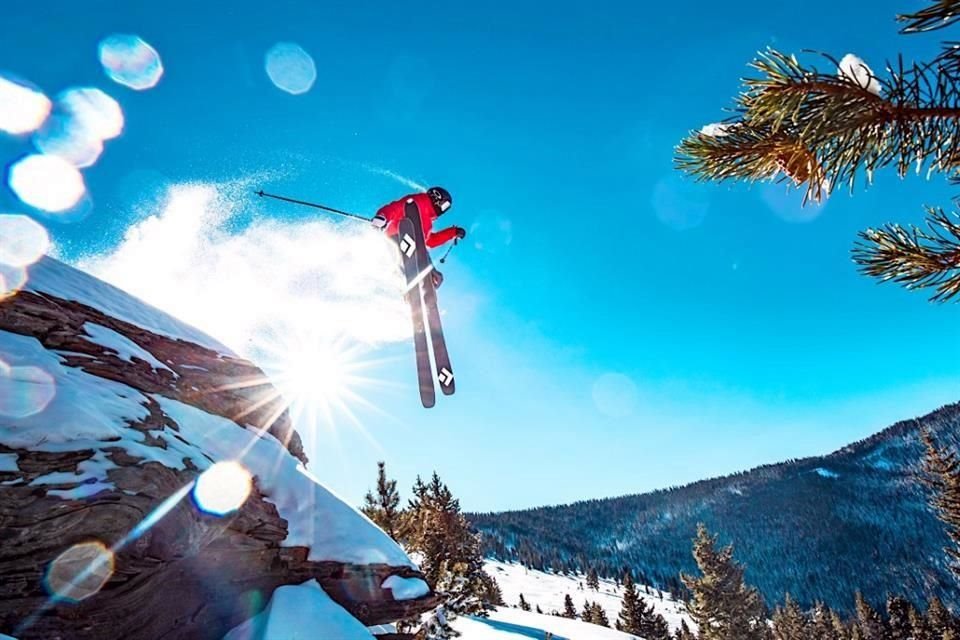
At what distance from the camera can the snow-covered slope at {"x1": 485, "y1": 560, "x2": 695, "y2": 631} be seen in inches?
5207

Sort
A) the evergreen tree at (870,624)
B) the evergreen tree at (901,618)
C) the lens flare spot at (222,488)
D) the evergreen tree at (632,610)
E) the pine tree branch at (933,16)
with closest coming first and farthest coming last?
the pine tree branch at (933,16), the lens flare spot at (222,488), the evergreen tree at (901,618), the evergreen tree at (632,610), the evergreen tree at (870,624)

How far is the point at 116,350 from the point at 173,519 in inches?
182

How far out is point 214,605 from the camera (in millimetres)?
7781

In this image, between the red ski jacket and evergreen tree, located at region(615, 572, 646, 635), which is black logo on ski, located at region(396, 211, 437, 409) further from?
evergreen tree, located at region(615, 572, 646, 635)

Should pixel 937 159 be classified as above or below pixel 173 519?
above

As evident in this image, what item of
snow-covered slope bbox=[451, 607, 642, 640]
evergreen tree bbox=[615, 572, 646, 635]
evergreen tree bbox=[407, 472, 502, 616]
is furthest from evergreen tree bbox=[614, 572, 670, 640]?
evergreen tree bbox=[407, 472, 502, 616]

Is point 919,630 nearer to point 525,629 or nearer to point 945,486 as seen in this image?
point 945,486

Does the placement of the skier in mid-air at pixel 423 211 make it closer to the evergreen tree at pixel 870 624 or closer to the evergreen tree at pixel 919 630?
the evergreen tree at pixel 919 630

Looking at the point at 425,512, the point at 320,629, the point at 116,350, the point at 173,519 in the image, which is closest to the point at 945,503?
the point at 425,512

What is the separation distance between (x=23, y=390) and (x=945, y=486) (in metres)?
37.5

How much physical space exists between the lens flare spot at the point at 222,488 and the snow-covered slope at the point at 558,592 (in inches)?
5135

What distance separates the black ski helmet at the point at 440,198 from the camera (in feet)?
32.7

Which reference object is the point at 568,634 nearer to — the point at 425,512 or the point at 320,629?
the point at 425,512

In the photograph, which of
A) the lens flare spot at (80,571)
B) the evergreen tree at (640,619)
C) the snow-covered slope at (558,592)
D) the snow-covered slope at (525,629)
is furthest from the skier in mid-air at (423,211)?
the snow-covered slope at (558,592)
